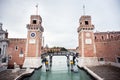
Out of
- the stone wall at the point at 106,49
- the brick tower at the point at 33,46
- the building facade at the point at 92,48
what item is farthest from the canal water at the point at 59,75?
the stone wall at the point at 106,49

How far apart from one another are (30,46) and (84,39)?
1292 cm

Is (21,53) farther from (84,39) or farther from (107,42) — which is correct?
(107,42)

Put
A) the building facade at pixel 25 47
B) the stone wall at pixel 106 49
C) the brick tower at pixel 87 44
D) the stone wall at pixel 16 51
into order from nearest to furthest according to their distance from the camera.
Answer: the stone wall at pixel 106 49 < the building facade at pixel 25 47 < the brick tower at pixel 87 44 < the stone wall at pixel 16 51

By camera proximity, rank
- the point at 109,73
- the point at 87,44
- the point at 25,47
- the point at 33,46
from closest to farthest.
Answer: the point at 109,73 → the point at 33,46 → the point at 25,47 → the point at 87,44

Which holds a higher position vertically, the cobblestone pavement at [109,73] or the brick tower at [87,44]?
the brick tower at [87,44]

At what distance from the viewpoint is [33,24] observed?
85.8 feet

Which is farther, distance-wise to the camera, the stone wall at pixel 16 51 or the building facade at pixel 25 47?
the stone wall at pixel 16 51

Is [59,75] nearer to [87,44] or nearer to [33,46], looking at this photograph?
[33,46]

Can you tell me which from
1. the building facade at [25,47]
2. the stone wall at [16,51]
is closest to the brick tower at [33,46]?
the building facade at [25,47]

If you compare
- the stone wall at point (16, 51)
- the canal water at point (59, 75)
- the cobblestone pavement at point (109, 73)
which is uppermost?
the stone wall at point (16, 51)

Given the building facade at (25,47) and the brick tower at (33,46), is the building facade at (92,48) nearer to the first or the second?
the brick tower at (33,46)

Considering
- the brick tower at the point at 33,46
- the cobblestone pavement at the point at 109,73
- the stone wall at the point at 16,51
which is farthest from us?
the stone wall at the point at 16,51

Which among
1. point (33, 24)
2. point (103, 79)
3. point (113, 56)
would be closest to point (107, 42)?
point (113, 56)

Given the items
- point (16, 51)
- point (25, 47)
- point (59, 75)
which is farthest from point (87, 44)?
point (16, 51)
